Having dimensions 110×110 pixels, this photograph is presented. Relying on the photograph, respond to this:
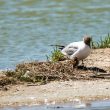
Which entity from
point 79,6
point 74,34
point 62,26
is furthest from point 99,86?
point 79,6

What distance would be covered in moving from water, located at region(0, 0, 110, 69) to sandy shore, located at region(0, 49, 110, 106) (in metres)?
3.31

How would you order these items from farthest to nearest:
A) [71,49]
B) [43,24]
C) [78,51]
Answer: [43,24] < [71,49] < [78,51]

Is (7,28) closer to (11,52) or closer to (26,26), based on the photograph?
(26,26)

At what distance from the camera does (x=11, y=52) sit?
1917 cm

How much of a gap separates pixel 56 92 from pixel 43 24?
35.9 feet

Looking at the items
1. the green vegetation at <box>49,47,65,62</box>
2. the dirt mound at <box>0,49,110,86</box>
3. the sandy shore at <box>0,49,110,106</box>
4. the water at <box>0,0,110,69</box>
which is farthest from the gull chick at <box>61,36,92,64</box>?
the water at <box>0,0,110,69</box>

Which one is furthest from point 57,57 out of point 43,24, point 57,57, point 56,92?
point 43,24

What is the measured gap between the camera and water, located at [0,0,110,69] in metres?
19.4

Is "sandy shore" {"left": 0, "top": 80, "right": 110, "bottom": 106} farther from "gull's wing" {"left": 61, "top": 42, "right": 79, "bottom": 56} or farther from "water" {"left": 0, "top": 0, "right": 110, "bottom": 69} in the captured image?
"water" {"left": 0, "top": 0, "right": 110, "bottom": 69}

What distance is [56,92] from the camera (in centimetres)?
1326

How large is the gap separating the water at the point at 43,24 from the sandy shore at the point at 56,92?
331 centimetres

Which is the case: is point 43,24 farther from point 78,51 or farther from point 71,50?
point 78,51

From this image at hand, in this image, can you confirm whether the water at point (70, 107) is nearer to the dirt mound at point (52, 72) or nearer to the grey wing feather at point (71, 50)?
the dirt mound at point (52, 72)

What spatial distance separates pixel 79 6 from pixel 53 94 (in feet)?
48.5
